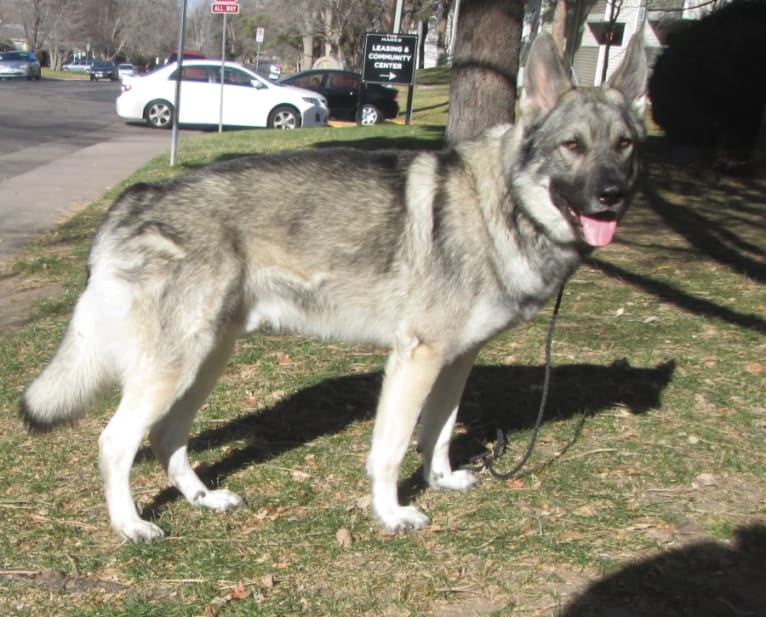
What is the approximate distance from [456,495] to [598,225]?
4.97 ft

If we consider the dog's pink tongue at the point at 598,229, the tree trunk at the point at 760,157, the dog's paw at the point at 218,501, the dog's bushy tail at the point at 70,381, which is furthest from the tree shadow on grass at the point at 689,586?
the tree trunk at the point at 760,157

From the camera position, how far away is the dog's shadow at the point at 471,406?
15.1 feet

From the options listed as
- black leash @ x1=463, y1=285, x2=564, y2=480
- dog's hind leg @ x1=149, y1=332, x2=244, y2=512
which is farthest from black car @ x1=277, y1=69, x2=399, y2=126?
dog's hind leg @ x1=149, y1=332, x2=244, y2=512

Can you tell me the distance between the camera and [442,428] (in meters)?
Result: 4.12

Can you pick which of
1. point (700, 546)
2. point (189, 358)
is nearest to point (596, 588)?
point (700, 546)

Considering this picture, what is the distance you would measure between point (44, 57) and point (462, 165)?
102 m

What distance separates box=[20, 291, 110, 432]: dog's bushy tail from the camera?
3.54 meters

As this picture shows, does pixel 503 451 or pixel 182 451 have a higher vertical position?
pixel 182 451

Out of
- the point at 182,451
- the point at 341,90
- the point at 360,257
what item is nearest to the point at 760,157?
the point at 360,257

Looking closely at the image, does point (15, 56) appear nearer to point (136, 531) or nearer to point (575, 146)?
point (136, 531)

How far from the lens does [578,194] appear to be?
3.43m

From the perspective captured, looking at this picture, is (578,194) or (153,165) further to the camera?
(153,165)

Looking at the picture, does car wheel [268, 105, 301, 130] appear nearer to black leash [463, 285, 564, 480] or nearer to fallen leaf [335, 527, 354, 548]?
black leash [463, 285, 564, 480]

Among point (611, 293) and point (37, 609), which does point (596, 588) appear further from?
point (611, 293)
